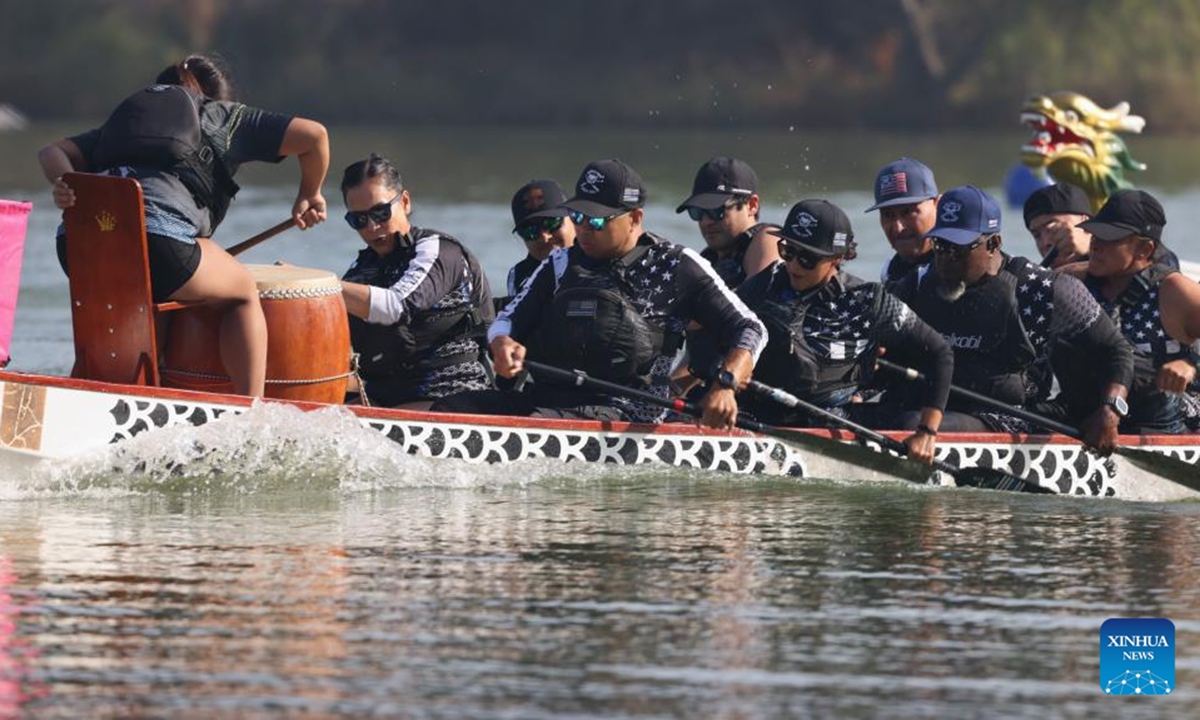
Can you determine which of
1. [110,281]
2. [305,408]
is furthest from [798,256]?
[110,281]

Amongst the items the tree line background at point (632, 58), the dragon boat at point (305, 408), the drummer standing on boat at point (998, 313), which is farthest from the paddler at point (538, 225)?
the tree line background at point (632, 58)

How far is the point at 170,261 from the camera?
10180mm

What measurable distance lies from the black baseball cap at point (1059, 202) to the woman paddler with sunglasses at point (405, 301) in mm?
3117

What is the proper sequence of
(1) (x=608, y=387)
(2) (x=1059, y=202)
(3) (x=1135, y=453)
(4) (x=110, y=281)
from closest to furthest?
(4) (x=110, y=281)
(1) (x=608, y=387)
(3) (x=1135, y=453)
(2) (x=1059, y=202)

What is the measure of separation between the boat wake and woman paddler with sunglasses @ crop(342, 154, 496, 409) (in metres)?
0.85

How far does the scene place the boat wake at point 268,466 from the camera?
1029cm

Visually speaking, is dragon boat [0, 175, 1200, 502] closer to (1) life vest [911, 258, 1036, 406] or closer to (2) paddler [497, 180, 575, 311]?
(1) life vest [911, 258, 1036, 406]

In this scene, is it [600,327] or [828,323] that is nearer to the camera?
[600,327]

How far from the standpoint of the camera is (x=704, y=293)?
10.7m

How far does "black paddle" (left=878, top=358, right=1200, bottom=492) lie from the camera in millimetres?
11492

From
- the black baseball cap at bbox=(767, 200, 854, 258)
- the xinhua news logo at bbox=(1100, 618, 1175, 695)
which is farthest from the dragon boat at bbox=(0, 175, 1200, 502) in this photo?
the xinhua news logo at bbox=(1100, 618, 1175, 695)

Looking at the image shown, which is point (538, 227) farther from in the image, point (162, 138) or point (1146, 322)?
point (1146, 322)

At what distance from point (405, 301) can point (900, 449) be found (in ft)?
7.73

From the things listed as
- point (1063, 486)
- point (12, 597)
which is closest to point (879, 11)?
point (1063, 486)
